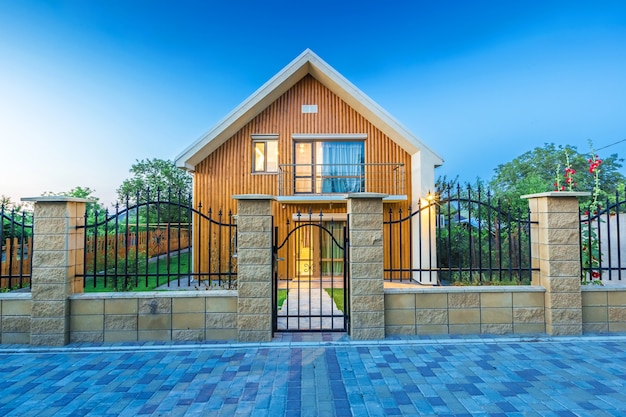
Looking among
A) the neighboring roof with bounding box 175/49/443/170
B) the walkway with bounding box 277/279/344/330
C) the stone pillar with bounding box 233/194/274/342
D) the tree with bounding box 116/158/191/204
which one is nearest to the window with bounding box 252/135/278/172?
the neighboring roof with bounding box 175/49/443/170

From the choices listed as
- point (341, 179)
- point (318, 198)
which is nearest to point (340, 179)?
point (341, 179)

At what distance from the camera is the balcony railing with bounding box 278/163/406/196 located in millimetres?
11320

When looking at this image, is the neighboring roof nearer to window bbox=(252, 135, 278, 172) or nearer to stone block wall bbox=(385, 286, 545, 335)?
window bbox=(252, 135, 278, 172)

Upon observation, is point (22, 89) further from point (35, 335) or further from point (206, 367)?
point (206, 367)

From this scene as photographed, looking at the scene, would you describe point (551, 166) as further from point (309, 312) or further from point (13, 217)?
point (13, 217)

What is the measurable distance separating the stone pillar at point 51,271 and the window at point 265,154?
7124 mm

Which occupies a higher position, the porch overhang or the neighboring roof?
the neighboring roof

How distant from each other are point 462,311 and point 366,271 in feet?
5.63

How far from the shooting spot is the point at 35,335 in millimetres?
4645

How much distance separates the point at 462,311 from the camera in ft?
16.4

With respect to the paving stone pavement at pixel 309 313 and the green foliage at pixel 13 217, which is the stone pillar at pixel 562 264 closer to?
the paving stone pavement at pixel 309 313

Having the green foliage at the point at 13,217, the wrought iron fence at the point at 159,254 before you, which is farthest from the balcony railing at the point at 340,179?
the green foliage at the point at 13,217

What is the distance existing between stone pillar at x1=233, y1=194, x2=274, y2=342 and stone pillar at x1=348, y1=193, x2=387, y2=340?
129 cm

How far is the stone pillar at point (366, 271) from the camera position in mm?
4816
